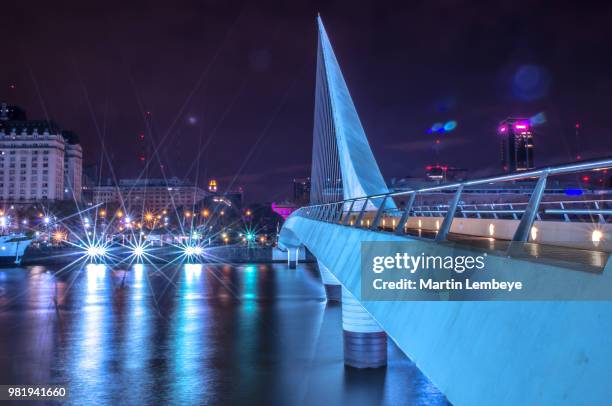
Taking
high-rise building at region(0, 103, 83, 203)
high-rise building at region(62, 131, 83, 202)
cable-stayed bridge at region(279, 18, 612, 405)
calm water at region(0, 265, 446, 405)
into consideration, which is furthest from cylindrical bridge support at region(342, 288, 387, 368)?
high-rise building at region(62, 131, 83, 202)

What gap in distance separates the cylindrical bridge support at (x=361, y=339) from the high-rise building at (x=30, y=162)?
13286cm

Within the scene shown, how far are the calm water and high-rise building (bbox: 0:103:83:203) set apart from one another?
4002 inches

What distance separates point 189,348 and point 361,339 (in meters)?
8.76

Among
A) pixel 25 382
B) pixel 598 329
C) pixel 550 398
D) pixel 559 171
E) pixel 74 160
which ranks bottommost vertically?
pixel 25 382

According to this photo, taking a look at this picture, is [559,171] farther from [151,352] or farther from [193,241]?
[193,241]

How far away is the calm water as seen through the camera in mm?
21406

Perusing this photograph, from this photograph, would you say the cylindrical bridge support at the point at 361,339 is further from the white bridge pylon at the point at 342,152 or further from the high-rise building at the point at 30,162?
the high-rise building at the point at 30,162

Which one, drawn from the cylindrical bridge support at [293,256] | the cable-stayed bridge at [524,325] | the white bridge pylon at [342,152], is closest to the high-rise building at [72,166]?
the cylindrical bridge support at [293,256]

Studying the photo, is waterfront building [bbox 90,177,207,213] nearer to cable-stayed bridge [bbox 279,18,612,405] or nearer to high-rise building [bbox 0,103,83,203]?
high-rise building [bbox 0,103,83,203]

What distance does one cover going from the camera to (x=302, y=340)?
30594 mm

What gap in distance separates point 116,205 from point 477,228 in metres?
123

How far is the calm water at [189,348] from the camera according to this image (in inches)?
843

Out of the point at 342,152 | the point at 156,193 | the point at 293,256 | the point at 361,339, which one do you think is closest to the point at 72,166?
the point at 156,193

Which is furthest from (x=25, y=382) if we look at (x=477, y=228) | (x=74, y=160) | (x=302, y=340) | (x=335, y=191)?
(x=74, y=160)
